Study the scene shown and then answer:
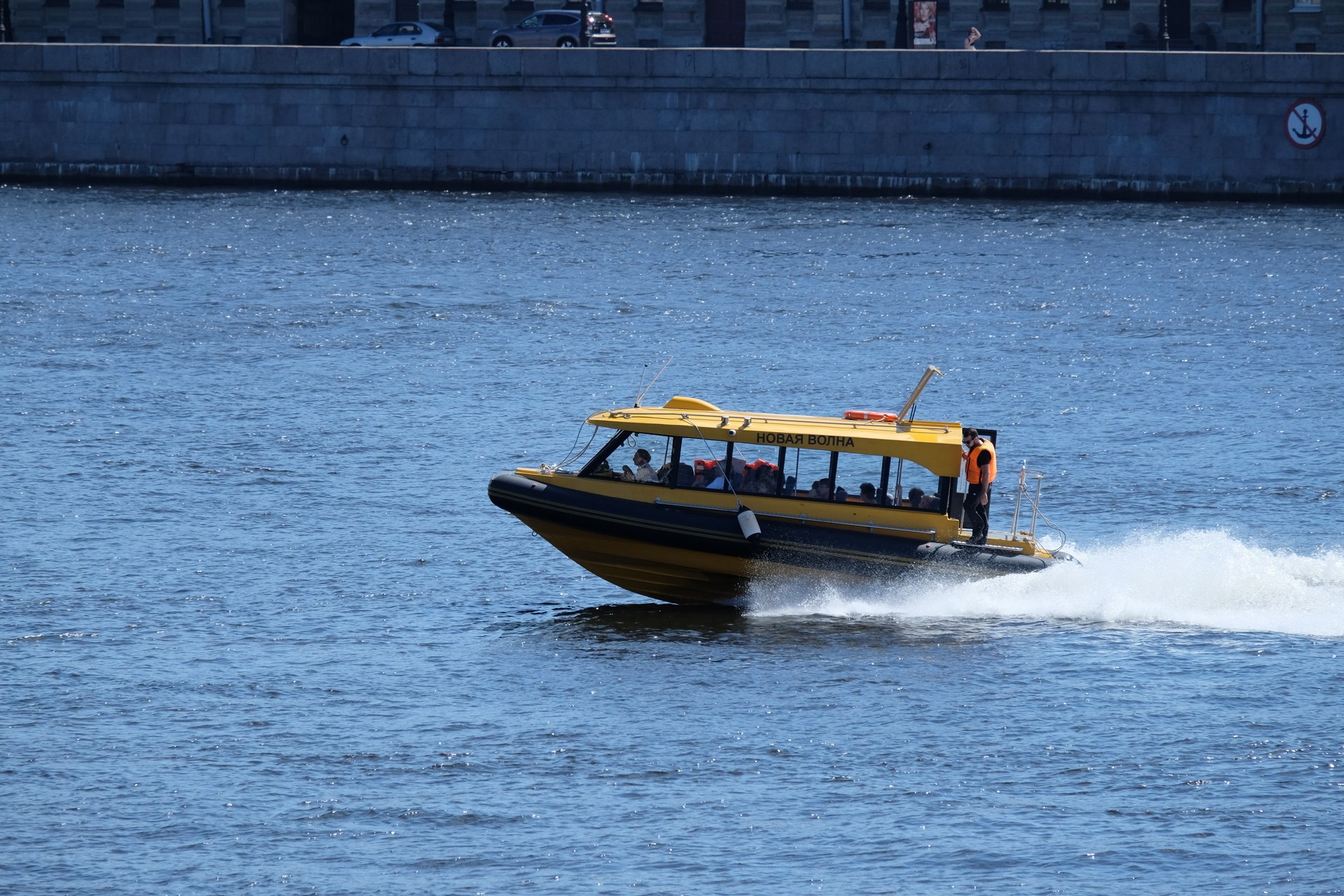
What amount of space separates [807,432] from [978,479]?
6.47 feet

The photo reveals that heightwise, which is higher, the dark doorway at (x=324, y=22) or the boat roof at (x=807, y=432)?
the dark doorway at (x=324, y=22)

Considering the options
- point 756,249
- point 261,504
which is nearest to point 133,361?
point 261,504

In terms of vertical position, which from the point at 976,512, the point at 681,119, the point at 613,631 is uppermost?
the point at 681,119

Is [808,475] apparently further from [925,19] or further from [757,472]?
[925,19]

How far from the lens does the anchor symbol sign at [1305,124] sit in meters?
51.8

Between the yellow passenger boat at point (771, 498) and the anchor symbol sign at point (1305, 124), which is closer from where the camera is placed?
the yellow passenger boat at point (771, 498)

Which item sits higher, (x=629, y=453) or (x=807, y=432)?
(x=807, y=432)

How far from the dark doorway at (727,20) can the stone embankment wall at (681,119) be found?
12.8 m

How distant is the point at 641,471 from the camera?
21234 millimetres

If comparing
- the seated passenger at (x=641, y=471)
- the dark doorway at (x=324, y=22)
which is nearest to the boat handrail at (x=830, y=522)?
the seated passenger at (x=641, y=471)

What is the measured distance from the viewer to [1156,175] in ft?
174

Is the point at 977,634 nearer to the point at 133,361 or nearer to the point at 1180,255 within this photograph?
the point at 133,361

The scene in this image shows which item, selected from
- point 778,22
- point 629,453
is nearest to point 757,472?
point 629,453

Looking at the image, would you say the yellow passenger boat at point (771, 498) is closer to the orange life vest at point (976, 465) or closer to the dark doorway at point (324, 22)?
the orange life vest at point (976, 465)
